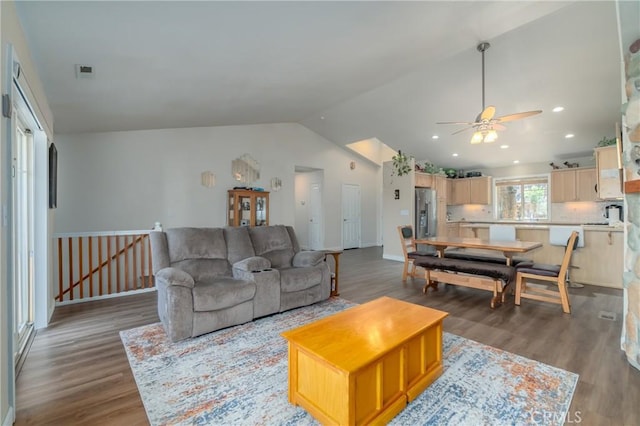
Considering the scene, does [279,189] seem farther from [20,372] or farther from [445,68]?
[20,372]

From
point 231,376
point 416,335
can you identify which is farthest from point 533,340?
point 231,376

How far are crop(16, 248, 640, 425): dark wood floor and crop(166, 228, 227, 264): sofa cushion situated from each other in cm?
82

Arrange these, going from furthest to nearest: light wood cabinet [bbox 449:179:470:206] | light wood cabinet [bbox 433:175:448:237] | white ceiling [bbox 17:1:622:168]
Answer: light wood cabinet [bbox 449:179:470:206] → light wood cabinet [bbox 433:175:448:237] → white ceiling [bbox 17:1:622:168]

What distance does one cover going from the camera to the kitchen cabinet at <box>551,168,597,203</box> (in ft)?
19.7

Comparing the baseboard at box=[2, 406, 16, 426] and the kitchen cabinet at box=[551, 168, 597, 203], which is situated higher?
the kitchen cabinet at box=[551, 168, 597, 203]

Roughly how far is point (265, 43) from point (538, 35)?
10.2 ft

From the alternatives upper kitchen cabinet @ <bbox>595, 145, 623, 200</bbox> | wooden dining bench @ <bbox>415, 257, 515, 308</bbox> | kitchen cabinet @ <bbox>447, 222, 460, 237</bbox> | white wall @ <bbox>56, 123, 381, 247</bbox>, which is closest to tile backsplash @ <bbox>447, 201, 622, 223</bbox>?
kitchen cabinet @ <bbox>447, 222, 460, 237</bbox>

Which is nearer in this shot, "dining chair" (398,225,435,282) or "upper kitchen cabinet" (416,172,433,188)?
"dining chair" (398,225,435,282)

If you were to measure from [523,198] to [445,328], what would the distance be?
606 centimetres

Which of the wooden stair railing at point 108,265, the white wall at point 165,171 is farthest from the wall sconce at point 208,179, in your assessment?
the wooden stair railing at point 108,265

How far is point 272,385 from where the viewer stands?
2.02 m

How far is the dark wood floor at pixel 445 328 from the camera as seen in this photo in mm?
1786

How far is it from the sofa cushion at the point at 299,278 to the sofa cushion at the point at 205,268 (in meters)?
0.66

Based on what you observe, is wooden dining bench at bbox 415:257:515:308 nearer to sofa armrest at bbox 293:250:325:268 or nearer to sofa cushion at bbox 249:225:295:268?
sofa armrest at bbox 293:250:325:268
